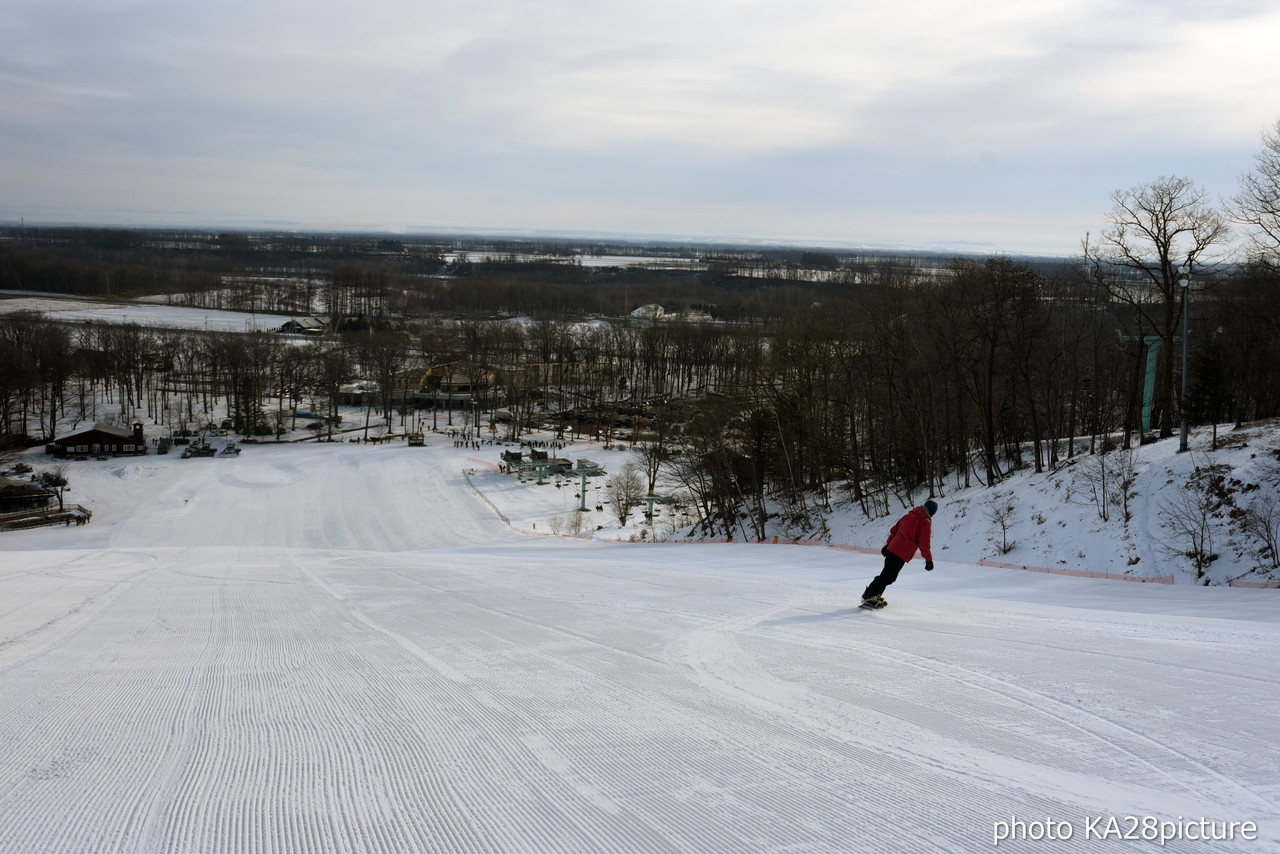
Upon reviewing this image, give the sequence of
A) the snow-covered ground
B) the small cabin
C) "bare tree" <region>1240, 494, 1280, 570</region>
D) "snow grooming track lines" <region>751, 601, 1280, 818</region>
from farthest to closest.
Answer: the snow-covered ground < the small cabin < "bare tree" <region>1240, 494, 1280, 570</region> < "snow grooming track lines" <region>751, 601, 1280, 818</region>

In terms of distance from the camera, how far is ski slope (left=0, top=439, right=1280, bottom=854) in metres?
4.00

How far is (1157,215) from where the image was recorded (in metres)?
23.6

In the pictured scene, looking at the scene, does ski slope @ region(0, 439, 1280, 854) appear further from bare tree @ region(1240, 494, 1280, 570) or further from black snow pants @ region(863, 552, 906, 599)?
bare tree @ region(1240, 494, 1280, 570)

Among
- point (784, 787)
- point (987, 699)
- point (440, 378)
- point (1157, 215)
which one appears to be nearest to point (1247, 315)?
point (1157, 215)

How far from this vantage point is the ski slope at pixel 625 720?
13.1 feet

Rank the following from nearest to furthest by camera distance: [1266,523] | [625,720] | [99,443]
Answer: [625,720]
[1266,523]
[99,443]

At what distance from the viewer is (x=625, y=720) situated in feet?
18.0

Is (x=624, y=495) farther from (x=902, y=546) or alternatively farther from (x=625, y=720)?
(x=625, y=720)

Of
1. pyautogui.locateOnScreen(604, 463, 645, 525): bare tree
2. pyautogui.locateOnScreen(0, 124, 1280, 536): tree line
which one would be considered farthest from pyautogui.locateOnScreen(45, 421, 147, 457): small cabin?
pyautogui.locateOnScreen(604, 463, 645, 525): bare tree

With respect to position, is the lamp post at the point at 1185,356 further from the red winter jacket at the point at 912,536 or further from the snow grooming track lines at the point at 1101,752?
the snow grooming track lines at the point at 1101,752

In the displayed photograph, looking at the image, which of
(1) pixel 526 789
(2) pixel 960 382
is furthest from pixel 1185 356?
(1) pixel 526 789

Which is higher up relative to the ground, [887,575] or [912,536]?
[912,536]

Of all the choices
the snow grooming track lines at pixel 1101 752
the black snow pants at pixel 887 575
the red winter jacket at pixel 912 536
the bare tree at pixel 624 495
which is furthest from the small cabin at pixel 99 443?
the snow grooming track lines at pixel 1101 752

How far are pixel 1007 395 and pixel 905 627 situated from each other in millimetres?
28077
